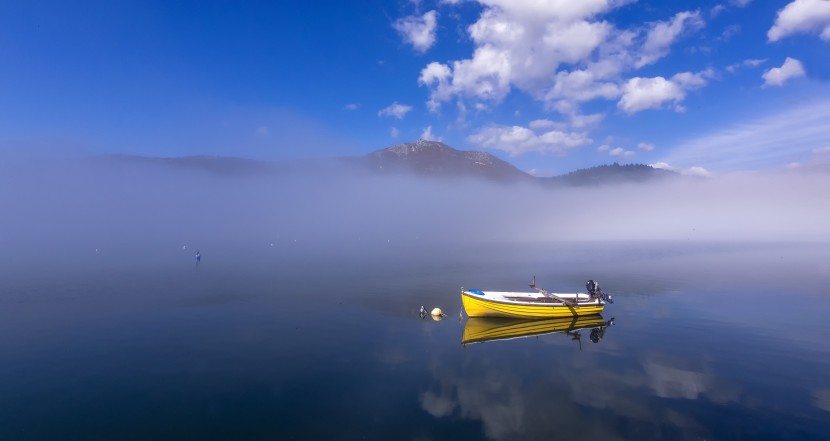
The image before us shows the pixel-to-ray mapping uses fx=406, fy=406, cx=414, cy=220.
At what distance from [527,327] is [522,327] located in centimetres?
58

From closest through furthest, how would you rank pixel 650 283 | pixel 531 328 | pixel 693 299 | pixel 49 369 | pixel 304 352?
pixel 49 369, pixel 304 352, pixel 531 328, pixel 693 299, pixel 650 283

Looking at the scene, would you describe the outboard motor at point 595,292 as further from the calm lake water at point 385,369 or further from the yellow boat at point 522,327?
the calm lake water at point 385,369

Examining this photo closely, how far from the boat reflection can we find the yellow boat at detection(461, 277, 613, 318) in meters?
0.63

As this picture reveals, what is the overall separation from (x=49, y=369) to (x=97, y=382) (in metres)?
5.71

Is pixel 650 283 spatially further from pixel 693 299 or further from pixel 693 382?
pixel 693 382

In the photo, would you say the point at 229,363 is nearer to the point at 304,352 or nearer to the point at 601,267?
the point at 304,352

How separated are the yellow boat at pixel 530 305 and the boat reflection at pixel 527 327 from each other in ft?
2.06

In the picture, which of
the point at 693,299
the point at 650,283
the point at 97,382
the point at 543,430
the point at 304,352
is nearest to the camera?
the point at 543,430

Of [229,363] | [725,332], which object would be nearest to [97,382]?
[229,363]

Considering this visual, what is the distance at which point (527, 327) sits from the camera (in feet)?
145

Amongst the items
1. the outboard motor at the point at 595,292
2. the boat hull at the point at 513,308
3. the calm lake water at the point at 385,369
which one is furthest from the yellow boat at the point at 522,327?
the outboard motor at the point at 595,292

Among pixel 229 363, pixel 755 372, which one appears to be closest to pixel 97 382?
pixel 229 363

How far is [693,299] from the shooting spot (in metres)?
59.8

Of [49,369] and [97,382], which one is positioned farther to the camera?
[49,369]
